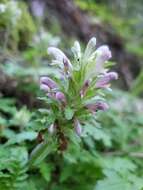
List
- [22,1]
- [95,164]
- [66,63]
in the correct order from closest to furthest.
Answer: [66,63], [95,164], [22,1]

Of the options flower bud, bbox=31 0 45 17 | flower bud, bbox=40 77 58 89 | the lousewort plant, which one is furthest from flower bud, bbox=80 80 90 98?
flower bud, bbox=31 0 45 17

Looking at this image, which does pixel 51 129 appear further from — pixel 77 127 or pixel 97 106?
pixel 97 106

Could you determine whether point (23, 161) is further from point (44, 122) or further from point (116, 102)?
point (116, 102)

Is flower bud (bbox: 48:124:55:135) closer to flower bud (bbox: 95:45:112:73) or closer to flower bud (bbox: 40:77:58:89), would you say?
flower bud (bbox: 40:77:58:89)

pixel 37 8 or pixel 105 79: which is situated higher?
pixel 37 8

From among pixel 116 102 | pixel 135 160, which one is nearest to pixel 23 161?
pixel 135 160

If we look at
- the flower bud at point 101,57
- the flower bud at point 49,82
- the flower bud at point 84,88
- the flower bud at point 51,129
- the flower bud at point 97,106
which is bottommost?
the flower bud at point 51,129

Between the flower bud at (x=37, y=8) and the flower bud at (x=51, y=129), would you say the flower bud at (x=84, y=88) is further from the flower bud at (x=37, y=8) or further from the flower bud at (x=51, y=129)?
the flower bud at (x=37, y=8)

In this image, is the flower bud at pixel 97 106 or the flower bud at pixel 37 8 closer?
the flower bud at pixel 97 106

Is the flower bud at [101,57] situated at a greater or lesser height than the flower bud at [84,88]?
greater

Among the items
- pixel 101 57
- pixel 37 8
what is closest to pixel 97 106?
pixel 101 57

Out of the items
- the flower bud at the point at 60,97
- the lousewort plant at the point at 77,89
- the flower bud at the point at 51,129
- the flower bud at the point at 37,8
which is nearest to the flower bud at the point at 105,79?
the lousewort plant at the point at 77,89
